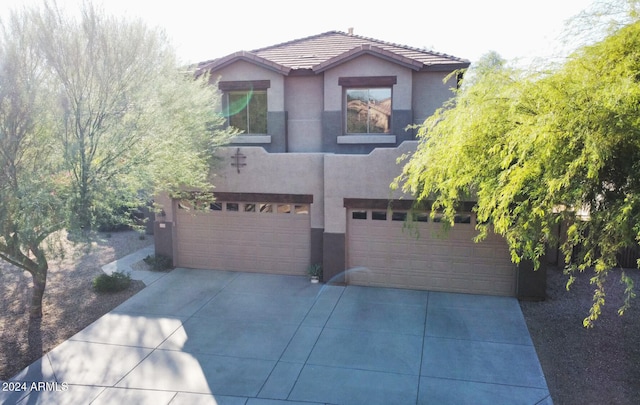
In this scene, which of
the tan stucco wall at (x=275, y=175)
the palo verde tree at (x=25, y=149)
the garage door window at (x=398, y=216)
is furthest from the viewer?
the tan stucco wall at (x=275, y=175)

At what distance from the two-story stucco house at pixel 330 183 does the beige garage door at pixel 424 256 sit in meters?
0.03

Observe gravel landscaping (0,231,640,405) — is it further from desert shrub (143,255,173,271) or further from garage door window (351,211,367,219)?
garage door window (351,211,367,219)

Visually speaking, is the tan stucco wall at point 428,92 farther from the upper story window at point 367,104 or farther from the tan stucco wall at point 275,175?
the tan stucco wall at point 275,175

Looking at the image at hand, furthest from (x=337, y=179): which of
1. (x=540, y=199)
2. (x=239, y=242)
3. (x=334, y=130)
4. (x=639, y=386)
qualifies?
(x=639, y=386)

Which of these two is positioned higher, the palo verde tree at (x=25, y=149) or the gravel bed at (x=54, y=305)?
the palo verde tree at (x=25, y=149)

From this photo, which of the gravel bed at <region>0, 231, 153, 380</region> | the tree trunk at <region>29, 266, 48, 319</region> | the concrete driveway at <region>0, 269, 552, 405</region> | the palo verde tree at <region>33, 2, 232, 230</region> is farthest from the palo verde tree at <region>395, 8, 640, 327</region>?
the tree trunk at <region>29, 266, 48, 319</region>

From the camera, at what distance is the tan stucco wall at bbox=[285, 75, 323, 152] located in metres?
14.9

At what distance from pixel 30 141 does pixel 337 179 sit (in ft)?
22.6

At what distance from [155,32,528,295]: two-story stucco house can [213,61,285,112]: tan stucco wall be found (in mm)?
31

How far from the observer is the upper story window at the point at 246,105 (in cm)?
1509

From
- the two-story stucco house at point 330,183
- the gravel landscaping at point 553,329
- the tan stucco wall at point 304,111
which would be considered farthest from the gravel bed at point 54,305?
the tan stucco wall at point 304,111

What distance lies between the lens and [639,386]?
295 inches

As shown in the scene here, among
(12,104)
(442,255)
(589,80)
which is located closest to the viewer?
(589,80)

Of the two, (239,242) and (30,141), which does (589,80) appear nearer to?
(30,141)
